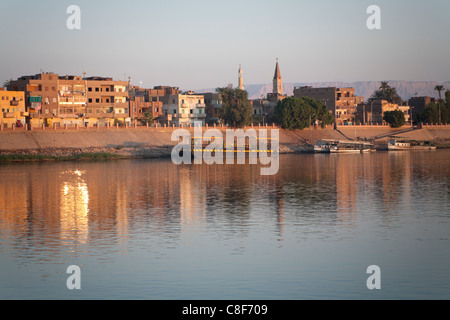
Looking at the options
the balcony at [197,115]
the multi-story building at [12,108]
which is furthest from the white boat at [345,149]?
the multi-story building at [12,108]

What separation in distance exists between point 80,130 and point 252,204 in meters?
73.9

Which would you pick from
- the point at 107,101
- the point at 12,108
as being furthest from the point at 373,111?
the point at 12,108

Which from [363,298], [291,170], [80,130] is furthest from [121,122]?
[363,298]

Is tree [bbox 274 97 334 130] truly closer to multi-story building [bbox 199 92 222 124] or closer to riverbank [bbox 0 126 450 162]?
riverbank [bbox 0 126 450 162]

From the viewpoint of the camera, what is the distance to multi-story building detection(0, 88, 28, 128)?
117 metres

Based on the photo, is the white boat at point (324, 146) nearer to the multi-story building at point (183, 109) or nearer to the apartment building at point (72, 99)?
the multi-story building at point (183, 109)

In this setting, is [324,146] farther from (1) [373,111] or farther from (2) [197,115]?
(1) [373,111]

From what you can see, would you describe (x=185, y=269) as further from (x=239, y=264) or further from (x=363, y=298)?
(x=363, y=298)

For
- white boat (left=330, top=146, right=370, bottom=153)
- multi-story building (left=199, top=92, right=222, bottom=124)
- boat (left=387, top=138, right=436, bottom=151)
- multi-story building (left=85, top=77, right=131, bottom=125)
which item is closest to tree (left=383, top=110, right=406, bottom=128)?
boat (left=387, top=138, right=436, bottom=151)

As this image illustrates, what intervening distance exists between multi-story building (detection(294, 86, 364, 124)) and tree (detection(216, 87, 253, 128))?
51523 millimetres

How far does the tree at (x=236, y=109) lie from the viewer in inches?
5433

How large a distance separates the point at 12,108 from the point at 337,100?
326 ft

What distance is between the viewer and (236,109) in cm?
13838
